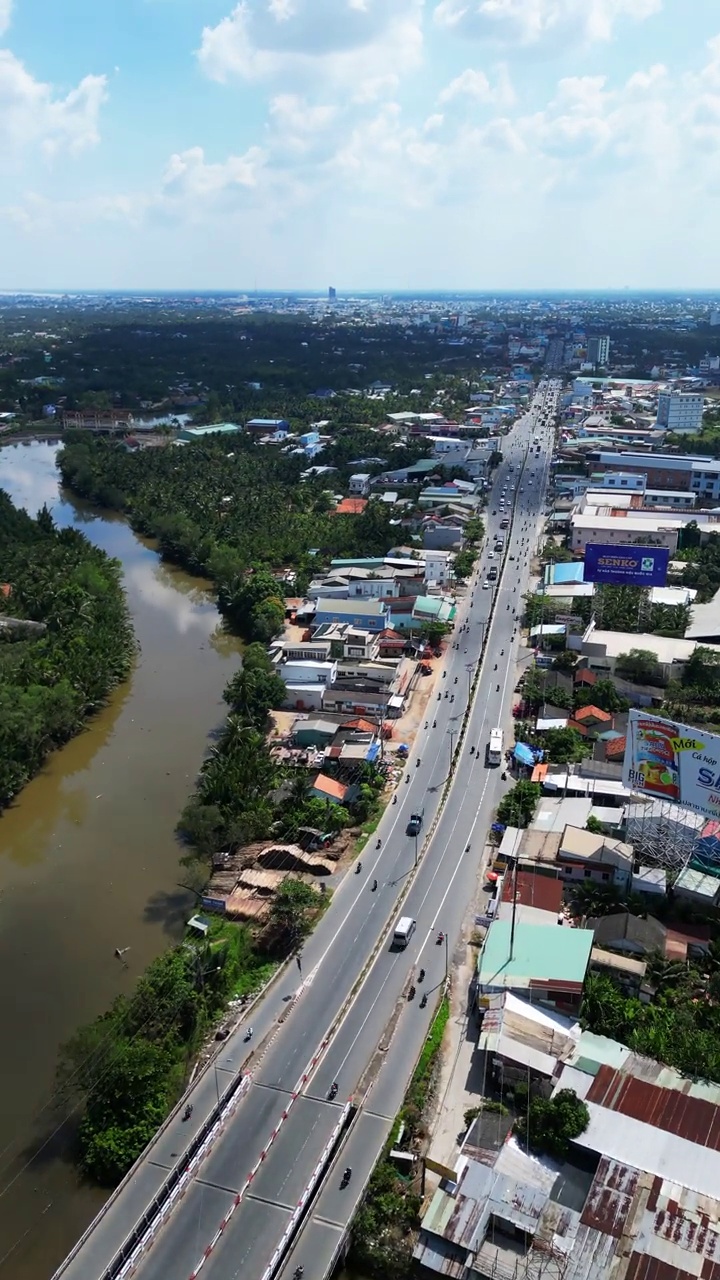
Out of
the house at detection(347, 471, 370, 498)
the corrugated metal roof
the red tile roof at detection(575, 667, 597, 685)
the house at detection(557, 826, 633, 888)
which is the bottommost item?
the corrugated metal roof

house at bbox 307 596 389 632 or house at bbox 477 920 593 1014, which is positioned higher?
house at bbox 307 596 389 632

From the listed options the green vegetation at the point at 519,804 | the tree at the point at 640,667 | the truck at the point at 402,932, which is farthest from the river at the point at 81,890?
the tree at the point at 640,667

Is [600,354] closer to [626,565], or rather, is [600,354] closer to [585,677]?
[626,565]

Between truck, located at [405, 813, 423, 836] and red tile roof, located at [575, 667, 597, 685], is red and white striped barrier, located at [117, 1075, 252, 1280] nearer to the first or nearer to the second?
truck, located at [405, 813, 423, 836]

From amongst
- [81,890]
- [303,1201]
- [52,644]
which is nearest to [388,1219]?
[303,1201]

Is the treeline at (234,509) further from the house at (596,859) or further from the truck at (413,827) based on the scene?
the house at (596,859)

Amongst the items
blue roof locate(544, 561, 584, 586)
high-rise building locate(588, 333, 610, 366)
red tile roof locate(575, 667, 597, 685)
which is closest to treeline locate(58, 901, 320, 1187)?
red tile roof locate(575, 667, 597, 685)
